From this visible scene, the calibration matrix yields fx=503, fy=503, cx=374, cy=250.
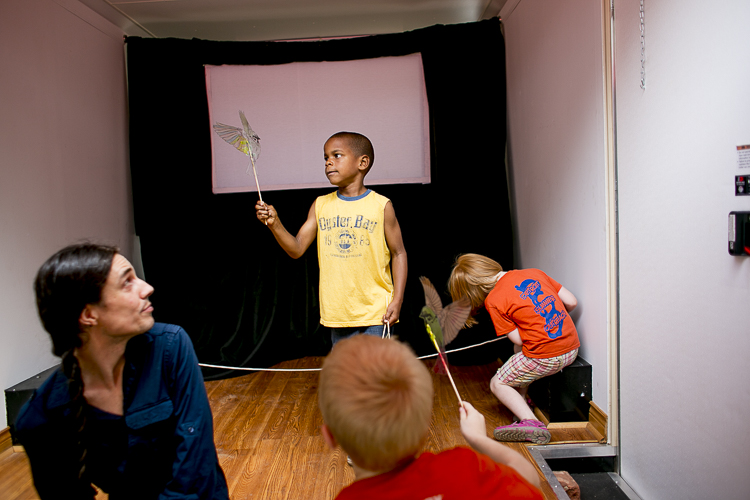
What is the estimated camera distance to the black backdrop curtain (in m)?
3.34

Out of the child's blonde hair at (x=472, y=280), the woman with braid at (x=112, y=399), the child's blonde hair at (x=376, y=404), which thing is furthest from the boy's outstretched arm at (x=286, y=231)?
Answer: the child's blonde hair at (x=376, y=404)

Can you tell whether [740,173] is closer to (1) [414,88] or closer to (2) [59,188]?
(1) [414,88]

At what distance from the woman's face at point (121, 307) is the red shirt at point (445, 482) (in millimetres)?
599

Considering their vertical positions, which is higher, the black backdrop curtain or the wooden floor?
the black backdrop curtain

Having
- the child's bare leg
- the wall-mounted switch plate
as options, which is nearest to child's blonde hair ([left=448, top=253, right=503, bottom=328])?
the child's bare leg

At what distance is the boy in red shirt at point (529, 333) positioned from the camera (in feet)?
7.52

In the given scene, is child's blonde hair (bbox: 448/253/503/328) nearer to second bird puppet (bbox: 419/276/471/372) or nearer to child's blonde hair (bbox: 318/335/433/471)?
second bird puppet (bbox: 419/276/471/372)

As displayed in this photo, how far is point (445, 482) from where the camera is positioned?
0.82m

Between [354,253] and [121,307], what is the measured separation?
3.93 ft

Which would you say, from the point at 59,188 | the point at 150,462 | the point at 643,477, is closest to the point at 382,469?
the point at 150,462

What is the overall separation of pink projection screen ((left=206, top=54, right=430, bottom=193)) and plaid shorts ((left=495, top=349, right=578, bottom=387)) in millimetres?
1548

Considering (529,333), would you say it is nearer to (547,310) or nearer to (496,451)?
(547,310)

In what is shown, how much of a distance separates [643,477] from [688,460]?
0.37 m

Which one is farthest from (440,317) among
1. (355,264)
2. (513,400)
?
(513,400)
